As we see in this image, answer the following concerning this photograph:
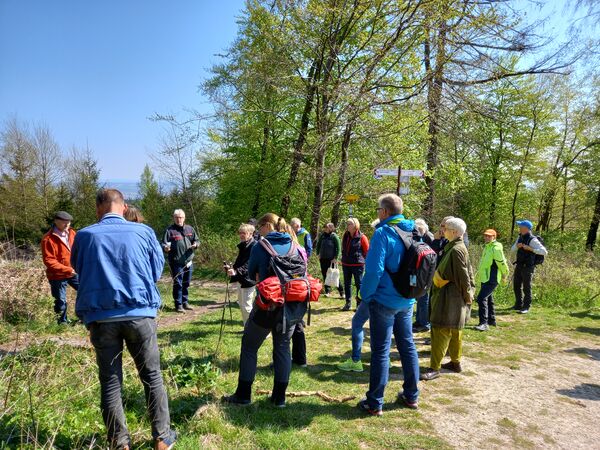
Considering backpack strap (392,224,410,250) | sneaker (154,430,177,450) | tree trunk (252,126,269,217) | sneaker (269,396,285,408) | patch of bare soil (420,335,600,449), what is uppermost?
tree trunk (252,126,269,217)

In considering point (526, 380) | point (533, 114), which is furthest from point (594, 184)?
point (526, 380)

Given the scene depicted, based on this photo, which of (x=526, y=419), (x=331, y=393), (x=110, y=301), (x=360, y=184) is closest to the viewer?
(x=110, y=301)

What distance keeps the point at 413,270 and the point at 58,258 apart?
546 cm

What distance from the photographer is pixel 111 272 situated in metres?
2.61

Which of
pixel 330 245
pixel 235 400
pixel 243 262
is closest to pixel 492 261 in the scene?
pixel 330 245

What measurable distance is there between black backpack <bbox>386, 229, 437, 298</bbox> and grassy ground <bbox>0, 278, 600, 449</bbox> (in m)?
1.25

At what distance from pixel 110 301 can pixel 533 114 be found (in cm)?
2695

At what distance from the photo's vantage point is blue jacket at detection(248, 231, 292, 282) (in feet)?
11.9

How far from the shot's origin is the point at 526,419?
3773 mm

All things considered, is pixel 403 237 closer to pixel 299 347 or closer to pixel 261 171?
pixel 299 347

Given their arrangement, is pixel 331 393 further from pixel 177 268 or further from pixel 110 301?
pixel 177 268

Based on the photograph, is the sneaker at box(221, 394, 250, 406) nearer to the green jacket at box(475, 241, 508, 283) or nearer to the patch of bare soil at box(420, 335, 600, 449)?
the patch of bare soil at box(420, 335, 600, 449)

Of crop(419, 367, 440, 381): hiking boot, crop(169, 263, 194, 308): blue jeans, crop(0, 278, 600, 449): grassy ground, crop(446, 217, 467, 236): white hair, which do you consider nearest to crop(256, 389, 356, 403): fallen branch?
crop(0, 278, 600, 449): grassy ground

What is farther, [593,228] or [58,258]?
[593,228]
